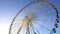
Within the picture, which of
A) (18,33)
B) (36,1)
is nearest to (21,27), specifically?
(18,33)

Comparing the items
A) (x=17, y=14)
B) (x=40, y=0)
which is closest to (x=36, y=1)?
(x=40, y=0)

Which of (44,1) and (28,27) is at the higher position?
(44,1)

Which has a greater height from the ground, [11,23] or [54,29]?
[11,23]

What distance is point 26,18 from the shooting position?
92938 millimetres

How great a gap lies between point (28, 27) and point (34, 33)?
2946 mm

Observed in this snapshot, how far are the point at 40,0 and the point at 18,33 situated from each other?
1170cm

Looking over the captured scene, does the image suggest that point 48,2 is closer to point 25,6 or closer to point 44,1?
point 44,1

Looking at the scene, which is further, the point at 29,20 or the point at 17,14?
the point at 17,14

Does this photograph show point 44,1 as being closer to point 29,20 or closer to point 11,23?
point 29,20

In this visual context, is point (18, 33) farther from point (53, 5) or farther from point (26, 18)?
point (53, 5)

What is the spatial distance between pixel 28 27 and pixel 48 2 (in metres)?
9.65

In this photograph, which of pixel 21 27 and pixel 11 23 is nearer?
pixel 21 27

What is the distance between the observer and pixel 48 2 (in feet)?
308

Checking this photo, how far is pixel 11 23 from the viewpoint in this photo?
101000 mm
